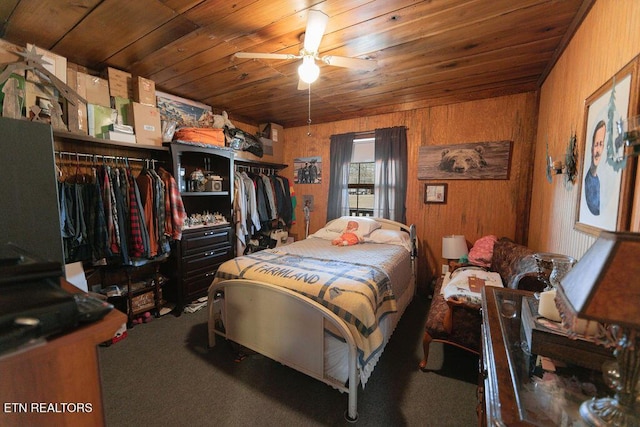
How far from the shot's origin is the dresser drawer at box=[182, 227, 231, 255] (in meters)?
2.84

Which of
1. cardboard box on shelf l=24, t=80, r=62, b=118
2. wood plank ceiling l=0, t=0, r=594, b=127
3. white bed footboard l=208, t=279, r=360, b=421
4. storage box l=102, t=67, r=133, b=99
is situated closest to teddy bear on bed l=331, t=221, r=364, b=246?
white bed footboard l=208, t=279, r=360, b=421

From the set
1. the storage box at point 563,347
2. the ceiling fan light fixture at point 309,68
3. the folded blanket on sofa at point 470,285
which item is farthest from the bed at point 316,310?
the ceiling fan light fixture at point 309,68

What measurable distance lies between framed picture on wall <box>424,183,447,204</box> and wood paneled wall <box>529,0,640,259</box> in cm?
90

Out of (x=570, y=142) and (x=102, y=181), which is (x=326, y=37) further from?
(x=102, y=181)

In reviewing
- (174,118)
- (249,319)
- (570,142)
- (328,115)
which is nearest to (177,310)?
(249,319)

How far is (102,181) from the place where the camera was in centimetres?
227

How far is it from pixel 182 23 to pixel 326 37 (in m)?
0.99

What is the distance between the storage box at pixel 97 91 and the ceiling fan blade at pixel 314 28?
203 cm

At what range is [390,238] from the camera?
305 cm

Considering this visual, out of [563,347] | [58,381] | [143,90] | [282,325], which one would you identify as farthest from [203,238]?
[563,347]

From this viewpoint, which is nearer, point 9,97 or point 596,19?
A: point 596,19

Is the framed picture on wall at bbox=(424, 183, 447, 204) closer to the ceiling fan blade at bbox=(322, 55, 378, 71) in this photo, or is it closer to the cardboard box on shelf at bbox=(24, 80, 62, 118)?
the ceiling fan blade at bbox=(322, 55, 378, 71)

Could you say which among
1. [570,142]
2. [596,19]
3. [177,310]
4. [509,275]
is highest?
[596,19]

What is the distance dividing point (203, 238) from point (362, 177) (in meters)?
2.33
